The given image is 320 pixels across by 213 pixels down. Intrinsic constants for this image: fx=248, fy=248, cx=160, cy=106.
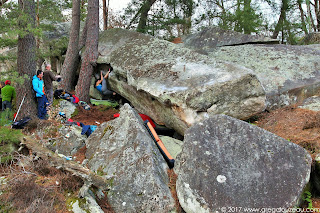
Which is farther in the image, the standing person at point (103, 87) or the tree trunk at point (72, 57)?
the tree trunk at point (72, 57)

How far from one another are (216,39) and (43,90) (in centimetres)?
652

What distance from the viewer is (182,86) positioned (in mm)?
6000

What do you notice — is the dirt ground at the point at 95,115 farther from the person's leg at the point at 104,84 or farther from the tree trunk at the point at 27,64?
the tree trunk at the point at 27,64

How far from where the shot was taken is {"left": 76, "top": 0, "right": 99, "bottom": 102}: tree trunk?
880cm

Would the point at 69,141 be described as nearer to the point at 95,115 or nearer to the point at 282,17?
the point at 95,115

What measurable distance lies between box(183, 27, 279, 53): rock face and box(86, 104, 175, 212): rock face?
208 inches

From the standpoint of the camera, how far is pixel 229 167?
3887 mm

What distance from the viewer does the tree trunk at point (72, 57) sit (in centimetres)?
992

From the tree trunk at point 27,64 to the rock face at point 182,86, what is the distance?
256 centimetres

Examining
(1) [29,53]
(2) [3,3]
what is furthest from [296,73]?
(2) [3,3]

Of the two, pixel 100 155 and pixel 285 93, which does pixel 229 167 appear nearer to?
pixel 100 155

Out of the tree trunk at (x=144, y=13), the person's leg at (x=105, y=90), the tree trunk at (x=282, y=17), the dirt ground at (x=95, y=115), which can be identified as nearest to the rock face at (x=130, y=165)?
the dirt ground at (x=95, y=115)

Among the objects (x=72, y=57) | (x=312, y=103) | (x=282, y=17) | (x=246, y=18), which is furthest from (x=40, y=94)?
(x=282, y=17)

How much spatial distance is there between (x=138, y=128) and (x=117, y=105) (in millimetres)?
4000
